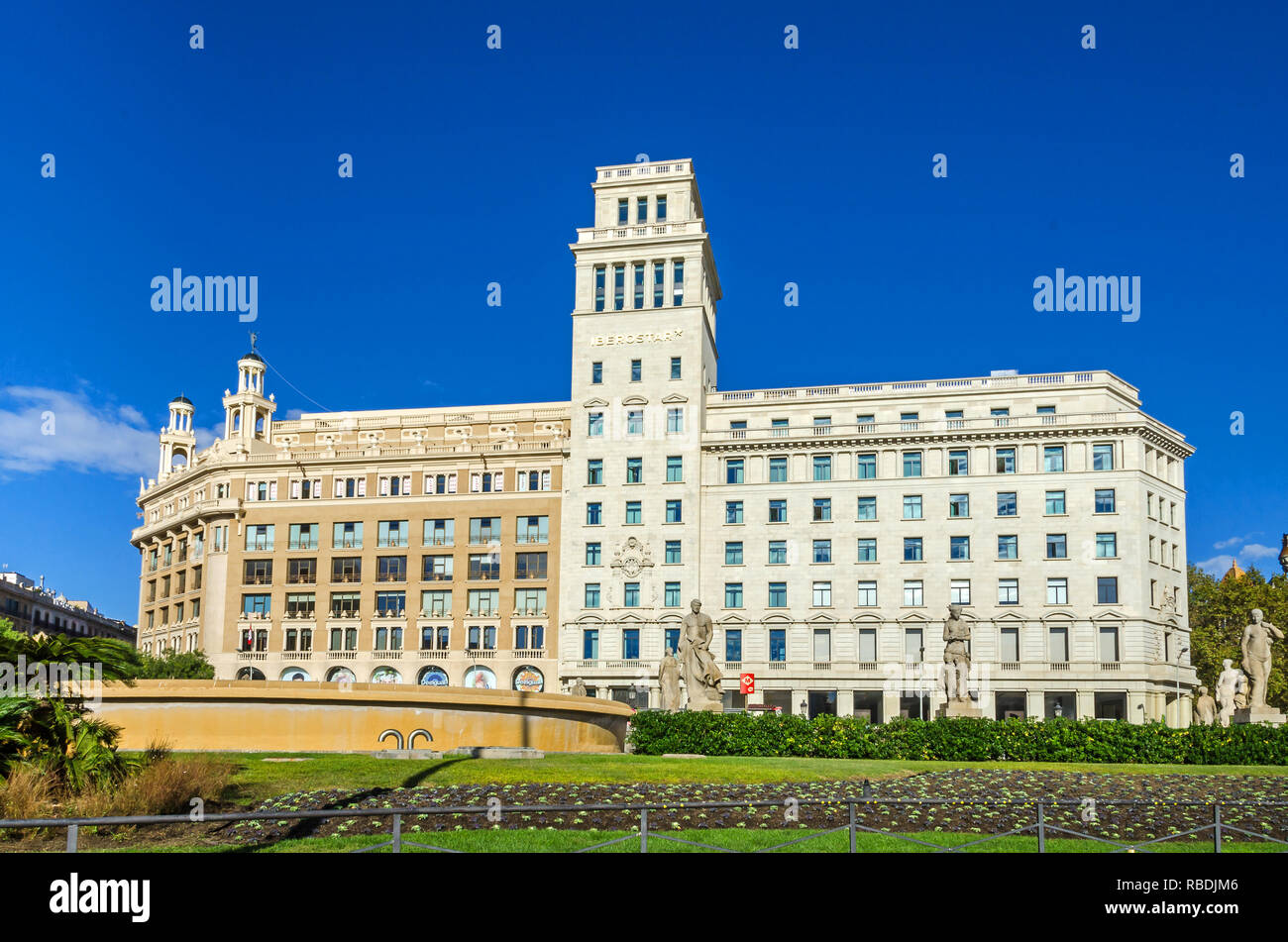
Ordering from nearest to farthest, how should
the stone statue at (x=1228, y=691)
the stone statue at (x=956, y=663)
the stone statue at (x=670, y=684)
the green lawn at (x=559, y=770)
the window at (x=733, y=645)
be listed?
the green lawn at (x=559, y=770)
the stone statue at (x=956, y=663)
the stone statue at (x=670, y=684)
the stone statue at (x=1228, y=691)
the window at (x=733, y=645)

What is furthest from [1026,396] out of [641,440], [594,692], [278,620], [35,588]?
[35,588]

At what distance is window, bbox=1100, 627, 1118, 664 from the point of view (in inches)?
2965

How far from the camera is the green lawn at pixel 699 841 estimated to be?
14938 millimetres

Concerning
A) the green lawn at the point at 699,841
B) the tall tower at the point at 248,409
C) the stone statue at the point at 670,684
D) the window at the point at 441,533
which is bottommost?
the green lawn at the point at 699,841

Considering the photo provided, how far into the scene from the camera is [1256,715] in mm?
45812

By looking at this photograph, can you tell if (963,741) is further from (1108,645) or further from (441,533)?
(441,533)

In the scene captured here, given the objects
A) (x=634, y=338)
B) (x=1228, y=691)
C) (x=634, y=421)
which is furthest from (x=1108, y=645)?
(x=634, y=338)

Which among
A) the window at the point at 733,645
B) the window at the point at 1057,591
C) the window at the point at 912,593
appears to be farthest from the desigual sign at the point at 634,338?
the window at the point at 1057,591

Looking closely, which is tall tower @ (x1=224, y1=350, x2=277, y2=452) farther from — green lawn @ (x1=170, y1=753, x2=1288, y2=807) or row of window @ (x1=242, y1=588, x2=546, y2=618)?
green lawn @ (x1=170, y1=753, x2=1288, y2=807)

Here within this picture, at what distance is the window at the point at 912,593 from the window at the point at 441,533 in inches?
1261

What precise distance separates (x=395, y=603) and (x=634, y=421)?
21.8m

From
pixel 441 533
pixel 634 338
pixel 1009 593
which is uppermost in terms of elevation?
pixel 634 338

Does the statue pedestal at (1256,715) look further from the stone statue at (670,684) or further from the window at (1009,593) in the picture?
the window at (1009,593)
